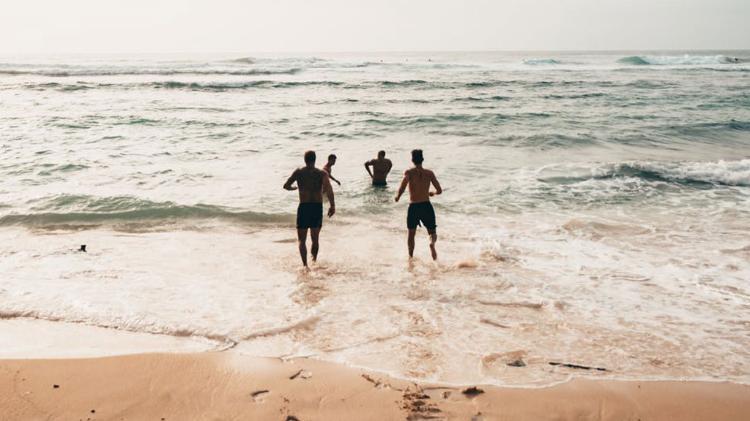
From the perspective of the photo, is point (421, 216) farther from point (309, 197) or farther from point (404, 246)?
point (309, 197)

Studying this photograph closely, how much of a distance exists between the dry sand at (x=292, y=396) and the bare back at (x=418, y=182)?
12.1ft

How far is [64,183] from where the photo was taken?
39.0 feet

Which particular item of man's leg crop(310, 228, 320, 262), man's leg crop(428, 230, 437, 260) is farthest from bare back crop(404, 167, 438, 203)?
man's leg crop(310, 228, 320, 262)

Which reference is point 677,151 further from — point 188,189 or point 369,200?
point 188,189

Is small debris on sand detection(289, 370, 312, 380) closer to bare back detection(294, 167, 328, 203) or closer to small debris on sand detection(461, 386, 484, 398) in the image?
small debris on sand detection(461, 386, 484, 398)

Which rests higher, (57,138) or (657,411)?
(57,138)

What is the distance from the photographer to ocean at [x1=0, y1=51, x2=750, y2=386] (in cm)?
511

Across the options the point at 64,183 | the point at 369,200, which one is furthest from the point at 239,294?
the point at 64,183

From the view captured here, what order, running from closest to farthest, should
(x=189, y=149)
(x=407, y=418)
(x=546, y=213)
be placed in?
(x=407, y=418) < (x=546, y=213) < (x=189, y=149)

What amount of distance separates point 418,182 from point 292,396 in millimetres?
4293

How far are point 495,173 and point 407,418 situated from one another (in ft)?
34.8

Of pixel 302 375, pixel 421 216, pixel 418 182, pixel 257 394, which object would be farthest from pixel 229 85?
pixel 257 394

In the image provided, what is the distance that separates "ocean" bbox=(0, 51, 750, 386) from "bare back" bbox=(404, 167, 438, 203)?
93 cm

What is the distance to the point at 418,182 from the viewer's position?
7688mm
